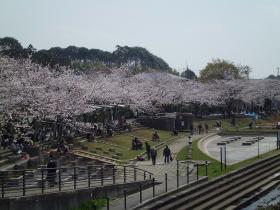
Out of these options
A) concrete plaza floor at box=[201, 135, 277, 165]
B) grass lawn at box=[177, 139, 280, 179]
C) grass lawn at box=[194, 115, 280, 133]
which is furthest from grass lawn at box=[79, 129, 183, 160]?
grass lawn at box=[194, 115, 280, 133]

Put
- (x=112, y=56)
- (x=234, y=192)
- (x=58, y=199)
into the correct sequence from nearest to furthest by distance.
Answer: (x=58, y=199) < (x=234, y=192) < (x=112, y=56)

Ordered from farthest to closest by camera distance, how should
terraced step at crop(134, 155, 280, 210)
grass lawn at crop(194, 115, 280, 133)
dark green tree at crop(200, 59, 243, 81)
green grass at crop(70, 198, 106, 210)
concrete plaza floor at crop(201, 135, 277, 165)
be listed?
dark green tree at crop(200, 59, 243, 81)
grass lawn at crop(194, 115, 280, 133)
concrete plaza floor at crop(201, 135, 277, 165)
terraced step at crop(134, 155, 280, 210)
green grass at crop(70, 198, 106, 210)

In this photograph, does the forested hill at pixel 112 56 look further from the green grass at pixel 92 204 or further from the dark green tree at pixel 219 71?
the green grass at pixel 92 204

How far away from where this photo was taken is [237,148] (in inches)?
1875

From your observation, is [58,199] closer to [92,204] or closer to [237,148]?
[92,204]

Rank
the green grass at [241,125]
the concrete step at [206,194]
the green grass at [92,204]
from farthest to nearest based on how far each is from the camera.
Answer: the green grass at [241,125] < the concrete step at [206,194] < the green grass at [92,204]

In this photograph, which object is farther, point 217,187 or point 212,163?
point 212,163

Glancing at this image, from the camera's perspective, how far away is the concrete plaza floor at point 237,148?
40353 mm

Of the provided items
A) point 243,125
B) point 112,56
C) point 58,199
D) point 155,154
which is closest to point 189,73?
point 112,56

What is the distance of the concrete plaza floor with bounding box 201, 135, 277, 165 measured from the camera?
40.4 meters

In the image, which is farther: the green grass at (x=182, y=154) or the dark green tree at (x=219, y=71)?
the dark green tree at (x=219, y=71)

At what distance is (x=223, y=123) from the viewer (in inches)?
3100

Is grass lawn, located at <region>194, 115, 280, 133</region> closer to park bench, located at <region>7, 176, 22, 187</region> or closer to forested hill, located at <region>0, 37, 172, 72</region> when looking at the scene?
forested hill, located at <region>0, 37, 172, 72</region>

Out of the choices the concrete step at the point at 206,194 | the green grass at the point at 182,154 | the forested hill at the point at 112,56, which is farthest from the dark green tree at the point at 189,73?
the concrete step at the point at 206,194
